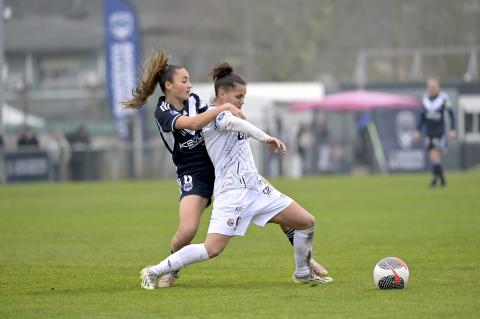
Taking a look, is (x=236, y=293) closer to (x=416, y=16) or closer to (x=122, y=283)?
(x=122, y=283)

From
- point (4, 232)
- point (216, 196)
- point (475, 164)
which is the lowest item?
point (475, 164)

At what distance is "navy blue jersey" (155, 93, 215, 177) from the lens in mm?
9883

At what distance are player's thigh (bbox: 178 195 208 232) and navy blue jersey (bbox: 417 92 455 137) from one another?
16.2m

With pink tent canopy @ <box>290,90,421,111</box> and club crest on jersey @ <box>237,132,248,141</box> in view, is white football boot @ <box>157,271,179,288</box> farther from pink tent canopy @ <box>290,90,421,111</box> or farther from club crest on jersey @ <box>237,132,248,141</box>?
pink tent canopy @ <box>290,90,421,111</box>

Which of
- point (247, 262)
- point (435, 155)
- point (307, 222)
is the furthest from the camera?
point (435, 155)

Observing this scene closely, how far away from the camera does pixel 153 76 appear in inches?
394

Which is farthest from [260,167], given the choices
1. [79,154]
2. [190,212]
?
[190,212]

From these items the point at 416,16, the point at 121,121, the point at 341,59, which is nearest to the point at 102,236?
the point at 121,121

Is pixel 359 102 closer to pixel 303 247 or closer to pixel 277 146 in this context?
pixel 303 247

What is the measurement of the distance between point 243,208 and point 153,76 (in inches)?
60.8

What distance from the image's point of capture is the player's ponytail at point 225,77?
961cm

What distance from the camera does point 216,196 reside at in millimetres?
9641

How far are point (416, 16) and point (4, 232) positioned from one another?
122 ft

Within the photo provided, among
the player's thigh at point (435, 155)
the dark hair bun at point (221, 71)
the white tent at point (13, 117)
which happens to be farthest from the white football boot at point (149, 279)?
the white tent at point (13, 117)
